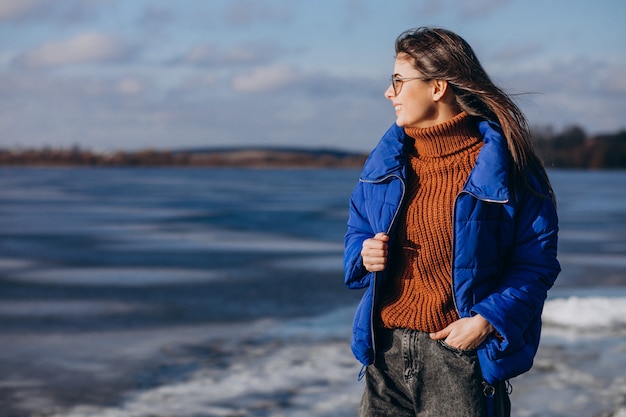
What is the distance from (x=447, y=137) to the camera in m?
2.62

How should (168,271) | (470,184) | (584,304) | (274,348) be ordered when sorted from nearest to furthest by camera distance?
(470,184) → (274,348) → (584,304) → (168,271)

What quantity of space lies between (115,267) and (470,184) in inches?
382

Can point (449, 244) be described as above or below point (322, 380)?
above

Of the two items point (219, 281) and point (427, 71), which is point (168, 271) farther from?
point (427, 71)

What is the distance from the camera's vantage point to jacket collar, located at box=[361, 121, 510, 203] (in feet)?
8.06

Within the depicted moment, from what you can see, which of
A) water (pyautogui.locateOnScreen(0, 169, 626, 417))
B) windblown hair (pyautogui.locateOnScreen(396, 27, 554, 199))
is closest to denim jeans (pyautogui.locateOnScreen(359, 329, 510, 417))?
windblown hair (pyautogui.locateOnScreen(396, 27, 554, 199))

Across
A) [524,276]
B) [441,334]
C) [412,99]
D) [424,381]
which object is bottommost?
[424,381]

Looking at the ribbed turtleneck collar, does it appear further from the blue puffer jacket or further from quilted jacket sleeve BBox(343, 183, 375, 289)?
quilted jacket sleeve BBox(343, 183, 375, 289)

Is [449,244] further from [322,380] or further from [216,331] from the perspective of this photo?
[216,331]

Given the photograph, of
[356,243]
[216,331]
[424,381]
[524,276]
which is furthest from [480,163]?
[216,331]

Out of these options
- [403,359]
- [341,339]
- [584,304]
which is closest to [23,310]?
[341,339]

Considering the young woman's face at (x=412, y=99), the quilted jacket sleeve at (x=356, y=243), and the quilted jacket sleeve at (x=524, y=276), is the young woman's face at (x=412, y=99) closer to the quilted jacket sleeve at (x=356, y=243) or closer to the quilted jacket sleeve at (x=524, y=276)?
the quilted jacket sleeve at (x=356, y=243)

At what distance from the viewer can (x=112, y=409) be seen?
513cm

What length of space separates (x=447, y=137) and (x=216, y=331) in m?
5.18
